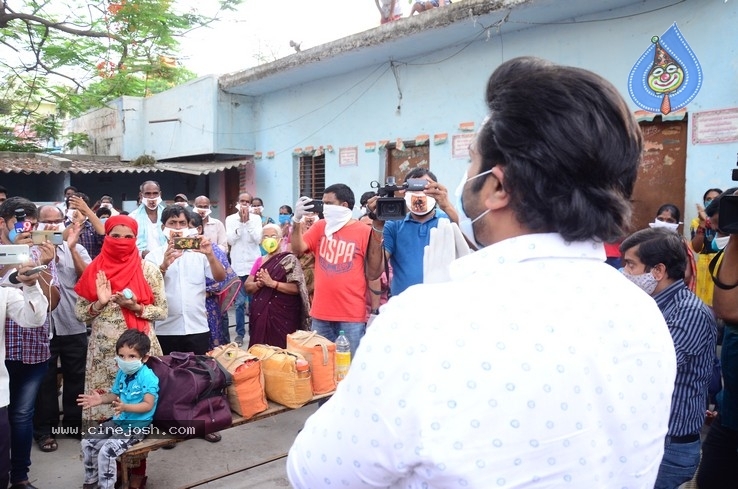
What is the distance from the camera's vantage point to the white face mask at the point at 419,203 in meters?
3.57

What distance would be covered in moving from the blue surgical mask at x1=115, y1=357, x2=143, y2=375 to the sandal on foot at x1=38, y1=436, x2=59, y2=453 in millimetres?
1238

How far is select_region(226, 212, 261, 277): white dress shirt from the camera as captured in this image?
702cm

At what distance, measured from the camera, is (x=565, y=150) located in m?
0.85

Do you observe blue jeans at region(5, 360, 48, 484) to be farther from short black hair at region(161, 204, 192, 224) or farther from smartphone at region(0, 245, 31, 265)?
short black hair at region(161, 204, 192, 224)

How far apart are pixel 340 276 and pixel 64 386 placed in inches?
85.4

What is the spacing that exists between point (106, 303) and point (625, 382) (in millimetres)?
3391

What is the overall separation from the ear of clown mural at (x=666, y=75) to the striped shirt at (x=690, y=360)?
14.2ft

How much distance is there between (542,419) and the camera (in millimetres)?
760

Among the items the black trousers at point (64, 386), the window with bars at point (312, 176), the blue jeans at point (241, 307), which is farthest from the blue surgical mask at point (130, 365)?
the window with bars at point (312, 176)

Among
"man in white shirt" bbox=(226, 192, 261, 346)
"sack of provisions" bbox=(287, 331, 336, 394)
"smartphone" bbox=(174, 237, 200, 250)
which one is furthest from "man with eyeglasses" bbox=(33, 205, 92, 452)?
"man in white shirt" bbox=(226, 192, 261, 346)

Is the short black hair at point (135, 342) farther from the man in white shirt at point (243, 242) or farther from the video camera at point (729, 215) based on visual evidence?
the man in white shirt at point (243, 242)

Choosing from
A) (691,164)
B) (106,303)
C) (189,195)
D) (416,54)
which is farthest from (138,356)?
(189,195)

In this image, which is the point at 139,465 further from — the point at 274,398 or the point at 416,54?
the point at 416,54

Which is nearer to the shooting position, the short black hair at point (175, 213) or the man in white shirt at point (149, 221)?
the short black hair at point (175, 213)
